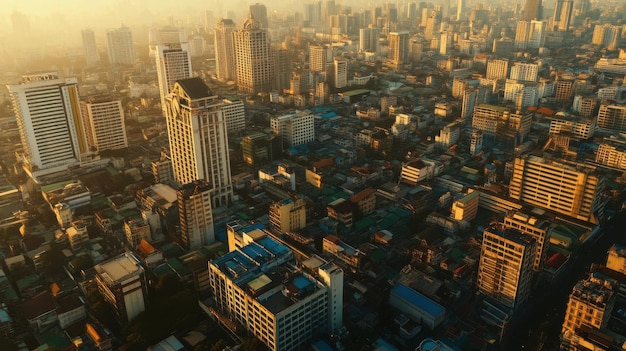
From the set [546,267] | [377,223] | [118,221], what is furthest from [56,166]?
[546,267]

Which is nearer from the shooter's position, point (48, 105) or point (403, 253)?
point (403, 253)

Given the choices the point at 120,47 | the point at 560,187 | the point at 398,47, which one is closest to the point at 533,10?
the point at 398,47

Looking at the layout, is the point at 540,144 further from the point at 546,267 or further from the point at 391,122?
the point at 546,267

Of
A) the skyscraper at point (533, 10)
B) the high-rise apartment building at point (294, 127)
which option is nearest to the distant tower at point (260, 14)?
the skyscraper at point (533, 10)

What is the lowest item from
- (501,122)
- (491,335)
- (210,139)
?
(491,335)

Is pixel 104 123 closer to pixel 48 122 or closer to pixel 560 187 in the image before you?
pixel 48 122

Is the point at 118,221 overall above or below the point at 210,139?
below

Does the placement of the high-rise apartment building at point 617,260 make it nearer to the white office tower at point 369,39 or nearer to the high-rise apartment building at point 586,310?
the high-rise apartment building at point 586,310
